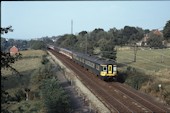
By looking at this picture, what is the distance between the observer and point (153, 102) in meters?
22.4

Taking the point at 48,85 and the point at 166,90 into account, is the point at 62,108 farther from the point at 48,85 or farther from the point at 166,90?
the point at 166,90

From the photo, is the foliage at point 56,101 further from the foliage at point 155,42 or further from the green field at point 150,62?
the foliage at point 155,42

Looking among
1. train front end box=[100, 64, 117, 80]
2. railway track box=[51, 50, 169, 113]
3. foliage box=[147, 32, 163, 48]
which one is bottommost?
railway track box=[51, 50, 169, 113]

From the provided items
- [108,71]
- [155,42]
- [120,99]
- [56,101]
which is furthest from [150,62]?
[56,101]

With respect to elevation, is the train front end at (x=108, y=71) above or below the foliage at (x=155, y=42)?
below

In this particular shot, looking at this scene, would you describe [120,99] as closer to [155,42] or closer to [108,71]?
[108,71]

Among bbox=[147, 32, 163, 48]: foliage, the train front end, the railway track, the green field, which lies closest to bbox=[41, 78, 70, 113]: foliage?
the railway track

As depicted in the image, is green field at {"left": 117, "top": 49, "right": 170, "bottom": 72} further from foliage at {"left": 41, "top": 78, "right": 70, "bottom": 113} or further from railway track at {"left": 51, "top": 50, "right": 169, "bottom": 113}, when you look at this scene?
foliage at {"left": 41, "top": 78, "right": 70, "bottom": 113}

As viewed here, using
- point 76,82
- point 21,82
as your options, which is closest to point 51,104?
point 76,82

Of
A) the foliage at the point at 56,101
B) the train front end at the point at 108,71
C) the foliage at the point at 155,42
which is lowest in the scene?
the foliage at the point at 56,101

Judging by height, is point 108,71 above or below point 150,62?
above

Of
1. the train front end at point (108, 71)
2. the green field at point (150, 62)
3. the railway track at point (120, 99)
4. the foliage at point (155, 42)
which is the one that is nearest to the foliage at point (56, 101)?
the railway track at point (120, 99)

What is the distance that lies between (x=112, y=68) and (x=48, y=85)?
11932mm

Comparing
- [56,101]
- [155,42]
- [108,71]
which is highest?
[155,42]
